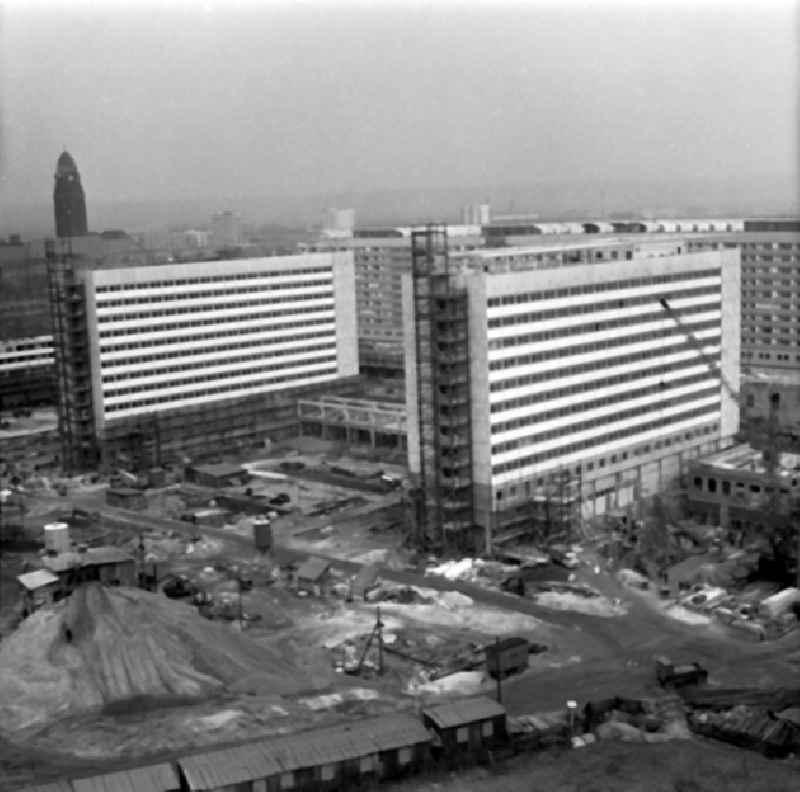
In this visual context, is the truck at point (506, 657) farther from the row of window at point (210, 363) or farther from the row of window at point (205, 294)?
the row of window at point (205, 294)

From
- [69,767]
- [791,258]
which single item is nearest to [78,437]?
[69,767]

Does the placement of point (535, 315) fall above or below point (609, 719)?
above

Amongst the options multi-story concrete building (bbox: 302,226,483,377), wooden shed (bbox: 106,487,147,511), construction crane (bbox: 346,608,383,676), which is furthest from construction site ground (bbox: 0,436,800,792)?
multi-story concrete building (bbox: 302,226,483,377)

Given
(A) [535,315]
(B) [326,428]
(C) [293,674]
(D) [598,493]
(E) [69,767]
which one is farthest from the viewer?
(B) [326,428]

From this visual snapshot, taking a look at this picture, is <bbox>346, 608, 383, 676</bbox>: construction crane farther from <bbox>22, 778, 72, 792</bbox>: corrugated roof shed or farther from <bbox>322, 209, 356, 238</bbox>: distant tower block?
<bbox>322, 209, 356, 238</bbox>: distant tower block

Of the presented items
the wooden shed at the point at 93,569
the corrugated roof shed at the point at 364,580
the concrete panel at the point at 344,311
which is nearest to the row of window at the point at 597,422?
the corrugated roof shed at the point at 364,580

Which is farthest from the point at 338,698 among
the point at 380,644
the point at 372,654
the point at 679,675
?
the point at 679,675

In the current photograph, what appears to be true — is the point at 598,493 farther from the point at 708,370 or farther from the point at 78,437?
the point at 78,437
